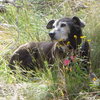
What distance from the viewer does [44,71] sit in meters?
5.43

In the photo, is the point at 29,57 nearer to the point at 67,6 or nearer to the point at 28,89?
the point at 67,6

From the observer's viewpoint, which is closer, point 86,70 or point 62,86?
point 62,86

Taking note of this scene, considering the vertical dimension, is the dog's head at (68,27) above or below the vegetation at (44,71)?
above

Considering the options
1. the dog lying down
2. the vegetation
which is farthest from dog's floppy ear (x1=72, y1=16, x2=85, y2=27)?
the vegetation

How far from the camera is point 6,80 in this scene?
5.57 m

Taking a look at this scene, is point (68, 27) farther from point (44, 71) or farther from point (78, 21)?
point (44, 71)

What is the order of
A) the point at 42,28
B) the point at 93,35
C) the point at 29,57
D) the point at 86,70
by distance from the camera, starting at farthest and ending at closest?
the point at 42,28 < the point at 29,57 < the point at 93,35 < the point at 86,70

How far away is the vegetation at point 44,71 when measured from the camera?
4.73 m

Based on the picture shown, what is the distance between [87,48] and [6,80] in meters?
1.58

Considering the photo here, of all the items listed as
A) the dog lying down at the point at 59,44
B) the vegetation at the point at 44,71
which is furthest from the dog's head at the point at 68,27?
the vegetation at the point at 44,71

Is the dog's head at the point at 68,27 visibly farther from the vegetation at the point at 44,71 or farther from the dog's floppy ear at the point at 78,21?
the vegetation at the point at 44,71

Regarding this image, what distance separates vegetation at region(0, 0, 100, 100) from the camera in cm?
473

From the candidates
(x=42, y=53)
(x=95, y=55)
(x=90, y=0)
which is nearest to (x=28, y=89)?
(x=95, y=55)

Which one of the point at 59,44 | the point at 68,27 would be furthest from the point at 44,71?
the point at 68,27
